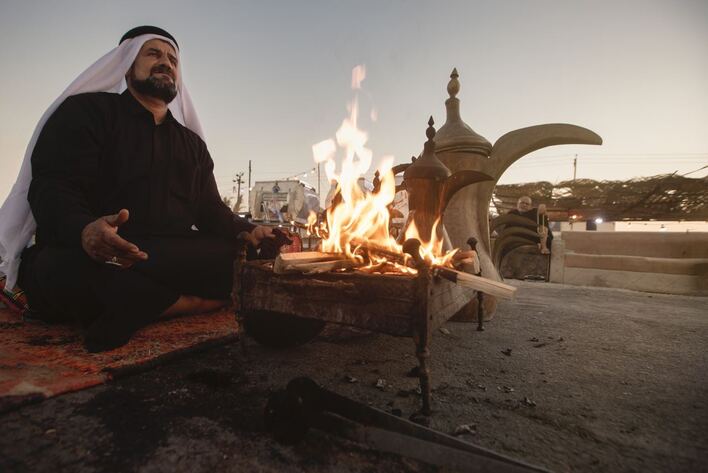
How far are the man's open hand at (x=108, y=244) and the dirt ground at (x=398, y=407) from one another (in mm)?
734

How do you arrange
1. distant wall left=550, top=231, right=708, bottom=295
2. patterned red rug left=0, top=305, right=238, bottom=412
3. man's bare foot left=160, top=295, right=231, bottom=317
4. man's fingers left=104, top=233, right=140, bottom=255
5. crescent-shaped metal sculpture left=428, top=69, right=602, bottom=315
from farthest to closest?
1. distant wall left=550, top=231, right=708, bottom=295
2. crescent-shaped metal sculpture left=428, top=69, right=602, bottom=315
3. man's bare foot left=160, top=295, right=231, bottom=317
4. man's fingers left=104, top=233, right=140, bottom=255
5. patterned red rug left=0, top=305, right=238, bottom=412

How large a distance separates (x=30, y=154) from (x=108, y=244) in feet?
5.40

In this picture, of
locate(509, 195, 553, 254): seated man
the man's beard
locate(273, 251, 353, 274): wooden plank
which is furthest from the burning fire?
locate(509, 195, 553, 254): seated man

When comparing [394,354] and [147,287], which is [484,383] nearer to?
[394,354]

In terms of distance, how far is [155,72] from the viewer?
3387 millimetres

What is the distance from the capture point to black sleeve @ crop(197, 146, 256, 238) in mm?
3426

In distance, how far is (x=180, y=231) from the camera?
10.3 ft

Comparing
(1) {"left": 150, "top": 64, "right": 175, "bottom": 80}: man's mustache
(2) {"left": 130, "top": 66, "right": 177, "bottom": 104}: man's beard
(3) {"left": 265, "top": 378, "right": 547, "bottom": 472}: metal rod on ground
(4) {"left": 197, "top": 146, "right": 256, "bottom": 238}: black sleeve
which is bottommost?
(3) {"left": 265, "top": 378, "right": 547, "bottom": 472}: metal rod on ground

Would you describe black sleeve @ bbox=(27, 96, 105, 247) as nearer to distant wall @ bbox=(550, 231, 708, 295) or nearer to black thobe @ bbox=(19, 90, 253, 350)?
black thobe @ bbox=(19, 90, 253, 350)

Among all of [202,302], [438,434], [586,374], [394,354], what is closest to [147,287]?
[202,302]

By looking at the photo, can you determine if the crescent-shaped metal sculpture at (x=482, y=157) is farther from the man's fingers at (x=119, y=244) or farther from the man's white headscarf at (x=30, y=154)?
the man's white headscarf at (x=30, y=154)

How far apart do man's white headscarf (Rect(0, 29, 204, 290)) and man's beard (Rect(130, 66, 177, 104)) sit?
19 centimetres

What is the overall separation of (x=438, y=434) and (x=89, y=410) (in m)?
1.62

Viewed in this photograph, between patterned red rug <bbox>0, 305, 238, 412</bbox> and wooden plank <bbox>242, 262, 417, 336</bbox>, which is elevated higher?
wooden plank <bbox>242, 262, 417, 336</bbox>
